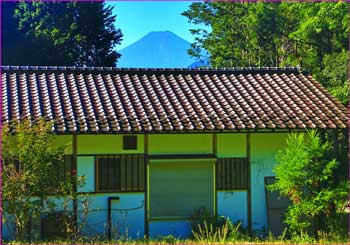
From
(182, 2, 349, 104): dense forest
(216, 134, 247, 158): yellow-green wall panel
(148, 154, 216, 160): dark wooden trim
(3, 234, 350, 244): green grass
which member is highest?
(182, 2, 349, 104): dense forest

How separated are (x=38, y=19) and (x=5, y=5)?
2413 millimetres

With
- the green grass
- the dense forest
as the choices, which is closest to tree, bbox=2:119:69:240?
the green grass

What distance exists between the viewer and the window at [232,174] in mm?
11086

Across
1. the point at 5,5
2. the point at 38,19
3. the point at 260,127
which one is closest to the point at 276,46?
the point at 38,19

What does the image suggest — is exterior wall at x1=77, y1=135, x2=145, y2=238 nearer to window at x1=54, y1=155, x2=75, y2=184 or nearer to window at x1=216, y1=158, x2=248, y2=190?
window at x1=54, y1=155, x2=75, y2=184

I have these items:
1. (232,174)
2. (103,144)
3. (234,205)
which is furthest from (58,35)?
(234,205)

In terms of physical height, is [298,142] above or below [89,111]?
below

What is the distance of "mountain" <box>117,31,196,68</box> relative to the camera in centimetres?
3312

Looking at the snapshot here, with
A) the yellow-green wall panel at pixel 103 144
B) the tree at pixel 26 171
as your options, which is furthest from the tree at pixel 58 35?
the tree at pixel 26 171

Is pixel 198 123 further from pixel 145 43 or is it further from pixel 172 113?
pixel 145 43

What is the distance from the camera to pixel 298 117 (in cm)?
1124

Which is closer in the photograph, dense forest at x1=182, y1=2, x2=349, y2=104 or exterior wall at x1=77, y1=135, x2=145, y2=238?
exterior wall at x1=77, y1=135, x2=145, y2=238

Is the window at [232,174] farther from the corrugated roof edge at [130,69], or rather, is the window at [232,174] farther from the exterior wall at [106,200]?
the corrugated roof edge at [130,69]

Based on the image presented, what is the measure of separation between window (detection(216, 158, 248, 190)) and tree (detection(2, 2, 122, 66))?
64.0ft
